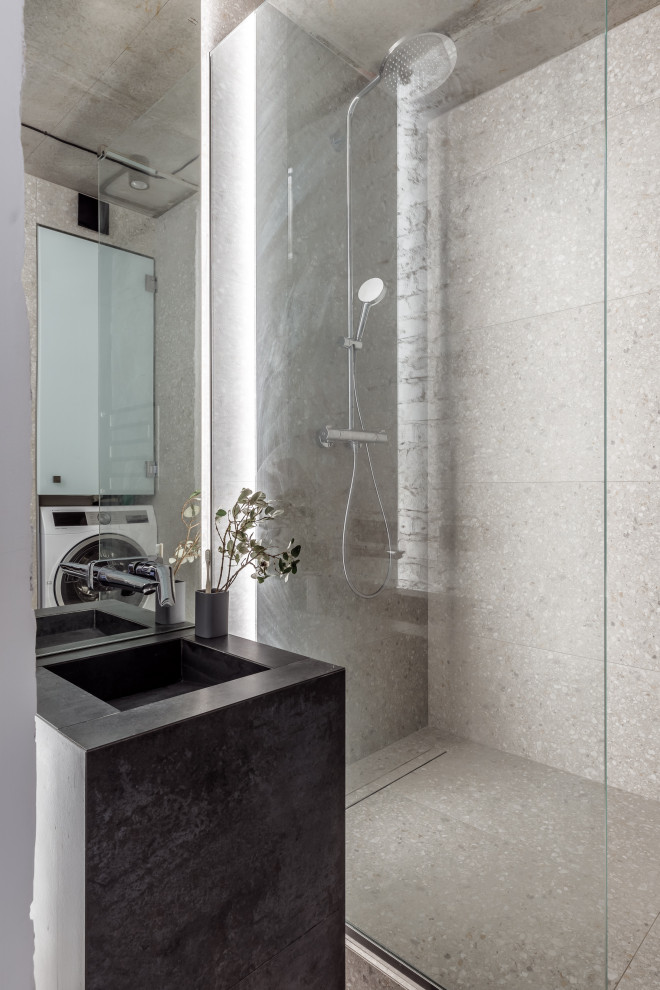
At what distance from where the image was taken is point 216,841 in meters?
0.98

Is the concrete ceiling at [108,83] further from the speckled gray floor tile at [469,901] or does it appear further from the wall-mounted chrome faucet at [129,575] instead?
the speckled gray floor tile at [469,901]

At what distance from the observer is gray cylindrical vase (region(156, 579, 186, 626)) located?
1.51m

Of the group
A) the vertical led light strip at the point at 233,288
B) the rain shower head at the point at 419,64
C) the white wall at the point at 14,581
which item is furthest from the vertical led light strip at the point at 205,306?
the white wall at the point at 14,581

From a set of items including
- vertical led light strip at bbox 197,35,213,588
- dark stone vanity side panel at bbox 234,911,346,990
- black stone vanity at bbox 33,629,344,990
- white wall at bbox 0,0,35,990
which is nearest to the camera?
white wall at bbox 0,0,35,990

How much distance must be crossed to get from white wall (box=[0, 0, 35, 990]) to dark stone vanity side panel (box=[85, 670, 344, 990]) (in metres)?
0.43

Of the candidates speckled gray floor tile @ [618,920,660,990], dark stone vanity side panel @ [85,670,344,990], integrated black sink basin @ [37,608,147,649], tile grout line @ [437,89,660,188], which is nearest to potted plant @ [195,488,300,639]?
integrated black sink basin @ [37,608,147,649]

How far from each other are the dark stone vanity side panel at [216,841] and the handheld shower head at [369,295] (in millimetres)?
857

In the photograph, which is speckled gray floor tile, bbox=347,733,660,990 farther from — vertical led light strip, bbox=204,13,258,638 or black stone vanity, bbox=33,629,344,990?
vertical led light strip, bbox=204,13,258,638

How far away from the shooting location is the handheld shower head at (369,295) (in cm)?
145

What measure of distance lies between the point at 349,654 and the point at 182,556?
52 centimetres

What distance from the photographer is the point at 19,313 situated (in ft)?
1.43

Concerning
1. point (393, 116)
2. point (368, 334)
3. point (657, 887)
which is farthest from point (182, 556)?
point (657, 887)

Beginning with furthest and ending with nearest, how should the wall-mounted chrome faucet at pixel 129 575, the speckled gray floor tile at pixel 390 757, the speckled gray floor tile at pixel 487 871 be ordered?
the speckled gray floor tile at pixel 390 757 → the wall-mounted chrome faucet at pixel 129 575 → the speckled gray floor tile at pixel 487 871

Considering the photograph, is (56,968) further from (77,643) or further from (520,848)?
(520,848)
